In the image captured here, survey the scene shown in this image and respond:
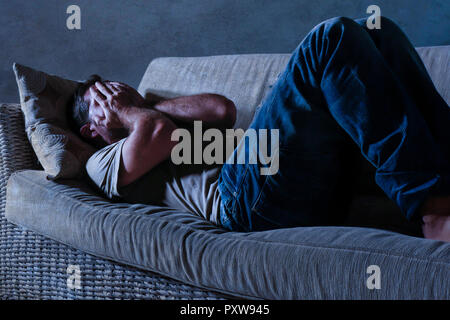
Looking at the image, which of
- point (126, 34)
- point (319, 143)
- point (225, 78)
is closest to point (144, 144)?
point (319, 143)

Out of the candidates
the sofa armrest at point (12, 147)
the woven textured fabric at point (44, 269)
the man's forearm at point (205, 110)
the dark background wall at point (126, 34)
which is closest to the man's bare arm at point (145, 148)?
the man's forearm at point (205, 110)

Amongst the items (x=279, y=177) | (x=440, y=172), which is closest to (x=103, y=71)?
(x=279, y=177)

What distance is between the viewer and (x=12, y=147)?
147cm

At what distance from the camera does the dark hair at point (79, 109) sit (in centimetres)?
149

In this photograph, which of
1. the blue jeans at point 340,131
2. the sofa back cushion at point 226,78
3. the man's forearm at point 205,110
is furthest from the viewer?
the sofa back cushion at point 226,78

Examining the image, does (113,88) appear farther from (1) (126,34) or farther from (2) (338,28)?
(1) (126,34)

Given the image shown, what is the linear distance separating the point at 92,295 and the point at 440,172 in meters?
0.82

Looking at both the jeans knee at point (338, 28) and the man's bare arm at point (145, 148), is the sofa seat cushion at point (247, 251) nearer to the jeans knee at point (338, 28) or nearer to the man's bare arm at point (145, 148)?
the man's bare arm at point (145, 148)

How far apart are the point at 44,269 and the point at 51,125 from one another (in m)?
0.43

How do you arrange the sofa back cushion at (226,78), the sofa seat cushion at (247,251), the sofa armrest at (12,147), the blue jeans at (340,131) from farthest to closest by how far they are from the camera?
the sofa back cushion at (226,78) → the sofa armrest at (12,147) → the blue jeans at (340,131) → the sofa seat cushion at (247,251)

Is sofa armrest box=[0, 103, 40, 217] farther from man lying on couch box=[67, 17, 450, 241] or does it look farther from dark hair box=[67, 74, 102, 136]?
man lying on couch box=[67, 17, 450, 241]

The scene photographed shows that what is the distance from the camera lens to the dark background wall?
231cm

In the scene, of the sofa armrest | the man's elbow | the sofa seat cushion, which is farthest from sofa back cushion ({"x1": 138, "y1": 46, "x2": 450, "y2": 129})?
the sofa seat cushion

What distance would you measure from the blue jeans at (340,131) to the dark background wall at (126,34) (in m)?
1.31
